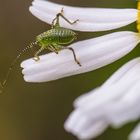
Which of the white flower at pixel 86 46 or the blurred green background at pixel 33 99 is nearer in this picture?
the white flower at pixel 86 46

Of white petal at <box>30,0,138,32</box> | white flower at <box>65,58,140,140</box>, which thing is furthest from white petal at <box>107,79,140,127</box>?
white petal at <box>30,0,138,32</box>

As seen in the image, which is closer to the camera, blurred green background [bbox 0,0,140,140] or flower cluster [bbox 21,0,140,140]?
flower cluster [bbox 21,0,140,140]

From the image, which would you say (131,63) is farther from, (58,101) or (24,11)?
(24,11)

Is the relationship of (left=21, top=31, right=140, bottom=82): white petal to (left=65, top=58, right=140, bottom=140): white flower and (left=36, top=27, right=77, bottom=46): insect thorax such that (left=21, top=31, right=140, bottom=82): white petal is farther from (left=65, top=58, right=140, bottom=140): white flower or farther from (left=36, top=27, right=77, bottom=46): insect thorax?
(left=65, top=58, right=140, bottom=140): white flower

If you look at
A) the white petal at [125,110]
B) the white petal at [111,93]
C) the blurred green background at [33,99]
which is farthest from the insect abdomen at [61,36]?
the blurred green background at [33,99]

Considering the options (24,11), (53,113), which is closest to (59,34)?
(53,113)

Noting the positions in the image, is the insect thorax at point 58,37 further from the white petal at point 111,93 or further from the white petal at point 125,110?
the white petal at point 125,110
